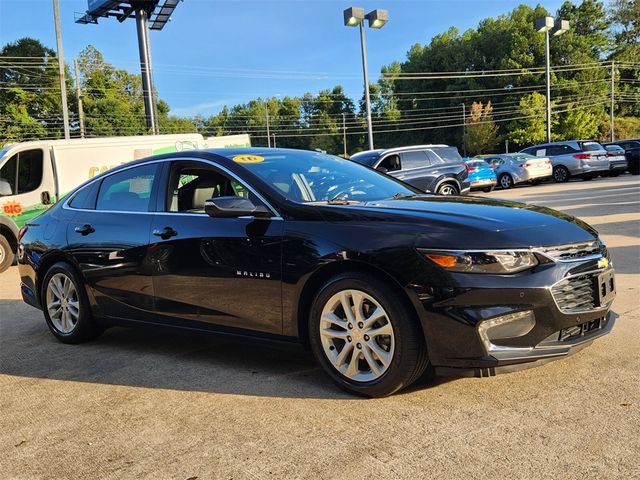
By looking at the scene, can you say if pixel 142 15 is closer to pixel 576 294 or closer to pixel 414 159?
pixel 414 159

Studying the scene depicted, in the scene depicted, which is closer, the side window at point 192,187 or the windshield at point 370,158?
the side window at point 192,187

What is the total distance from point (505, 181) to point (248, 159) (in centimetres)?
2048

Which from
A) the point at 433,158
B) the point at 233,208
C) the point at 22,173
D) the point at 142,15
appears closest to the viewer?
the point at 233,208

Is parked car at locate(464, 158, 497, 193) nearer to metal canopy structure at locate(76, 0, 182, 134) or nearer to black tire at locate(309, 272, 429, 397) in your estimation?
black tire at locate(309, 272, 429, 397)

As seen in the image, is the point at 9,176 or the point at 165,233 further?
the point at 9,176

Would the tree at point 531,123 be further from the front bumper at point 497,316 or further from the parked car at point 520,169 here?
the front bumper at point 497,316

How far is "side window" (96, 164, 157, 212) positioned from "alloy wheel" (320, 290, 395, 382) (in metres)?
1.89

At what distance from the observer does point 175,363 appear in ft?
14.4

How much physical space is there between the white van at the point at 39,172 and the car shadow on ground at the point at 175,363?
18.9 feet

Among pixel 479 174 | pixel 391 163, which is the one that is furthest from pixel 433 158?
pixel 479 174

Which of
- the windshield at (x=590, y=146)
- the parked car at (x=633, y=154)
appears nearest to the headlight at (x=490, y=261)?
the windshield at (x=590, y=146)

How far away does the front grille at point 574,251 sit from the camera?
3170mm

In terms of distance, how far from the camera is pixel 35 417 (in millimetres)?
3533

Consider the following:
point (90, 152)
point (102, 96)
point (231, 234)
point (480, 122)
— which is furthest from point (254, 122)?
point (231, 234)
